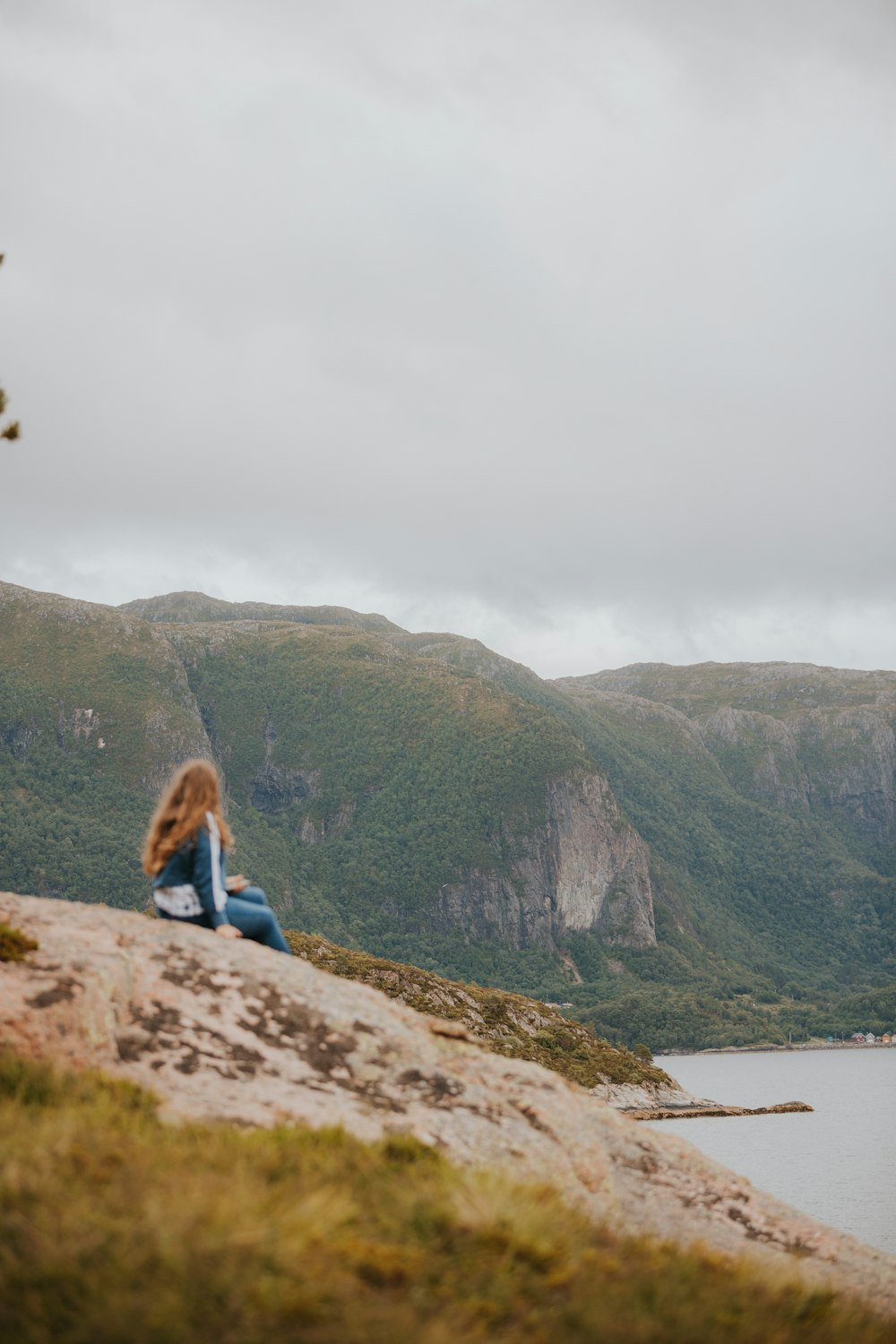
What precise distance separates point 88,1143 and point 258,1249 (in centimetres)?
188

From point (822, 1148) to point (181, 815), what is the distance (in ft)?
293

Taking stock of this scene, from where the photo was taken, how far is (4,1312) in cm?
574

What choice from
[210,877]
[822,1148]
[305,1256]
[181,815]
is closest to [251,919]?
[210,877]

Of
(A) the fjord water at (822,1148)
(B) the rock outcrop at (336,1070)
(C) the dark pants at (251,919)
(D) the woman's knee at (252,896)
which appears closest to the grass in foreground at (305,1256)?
(B) the rock outcrop at (336,1070)

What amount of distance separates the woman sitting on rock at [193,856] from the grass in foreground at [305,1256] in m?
3.53

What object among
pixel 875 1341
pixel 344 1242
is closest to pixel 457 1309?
pixel 344 1242

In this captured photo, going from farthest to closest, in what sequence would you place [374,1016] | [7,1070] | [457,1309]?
[374,1016] < [7,1070] < [457,1309]

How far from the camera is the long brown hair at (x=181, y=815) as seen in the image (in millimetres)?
11734

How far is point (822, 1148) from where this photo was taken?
85875 mm

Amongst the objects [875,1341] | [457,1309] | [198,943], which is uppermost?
[198,943]

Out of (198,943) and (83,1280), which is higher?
(198,943)

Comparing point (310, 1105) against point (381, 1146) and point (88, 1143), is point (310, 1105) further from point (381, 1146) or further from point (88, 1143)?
point (88, 1143)

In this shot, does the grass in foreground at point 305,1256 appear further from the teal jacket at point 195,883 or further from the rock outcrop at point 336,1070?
the teal jacket at point 195,883

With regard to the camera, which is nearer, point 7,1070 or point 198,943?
point 7,1070
